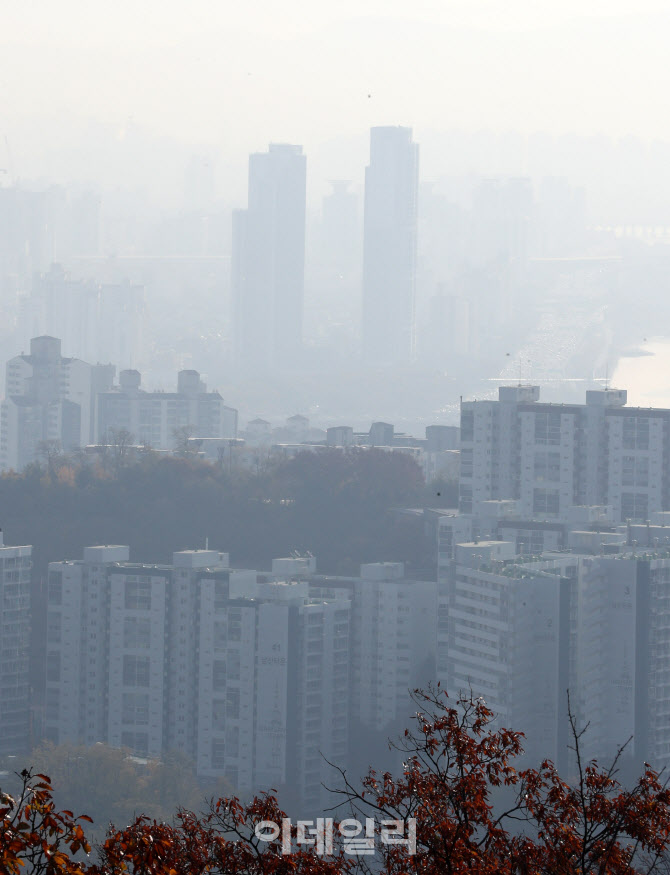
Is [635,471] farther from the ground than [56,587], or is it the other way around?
[635,471]

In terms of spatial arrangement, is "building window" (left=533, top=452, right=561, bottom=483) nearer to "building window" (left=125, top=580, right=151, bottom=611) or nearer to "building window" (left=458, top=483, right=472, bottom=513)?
"building window" (left=458, top=483, right=472, bottom=513)

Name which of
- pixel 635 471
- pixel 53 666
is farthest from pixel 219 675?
pixel 635 471

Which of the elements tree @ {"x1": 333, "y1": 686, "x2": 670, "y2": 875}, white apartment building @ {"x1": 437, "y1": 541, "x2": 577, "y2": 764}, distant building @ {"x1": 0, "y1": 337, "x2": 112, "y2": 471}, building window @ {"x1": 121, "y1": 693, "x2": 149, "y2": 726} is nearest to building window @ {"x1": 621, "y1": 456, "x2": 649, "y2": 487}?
white apartment building @ {"x1": 437, "y1": 541, "x2": 577, "y2": 764}

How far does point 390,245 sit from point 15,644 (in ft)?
75.3

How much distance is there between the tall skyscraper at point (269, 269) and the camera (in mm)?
32531

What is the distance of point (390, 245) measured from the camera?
32.4 m

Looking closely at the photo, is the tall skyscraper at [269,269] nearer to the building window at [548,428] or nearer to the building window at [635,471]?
the building window at [548,428]

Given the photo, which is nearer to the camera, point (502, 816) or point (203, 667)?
point (502, 816)

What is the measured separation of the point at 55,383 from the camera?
20516mm

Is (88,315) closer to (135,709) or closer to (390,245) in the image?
(390,245)

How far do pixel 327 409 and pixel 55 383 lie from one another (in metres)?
10.4

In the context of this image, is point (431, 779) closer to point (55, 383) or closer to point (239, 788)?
point (239, 788)

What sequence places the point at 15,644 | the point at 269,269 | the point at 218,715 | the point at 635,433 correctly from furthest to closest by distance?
the point at 269,269 → the point at 635,433 → the point at 15,644 → the point at 218,715

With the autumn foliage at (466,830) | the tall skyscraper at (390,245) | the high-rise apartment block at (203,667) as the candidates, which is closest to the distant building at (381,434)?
the high-rise apartment block at (203,667)
